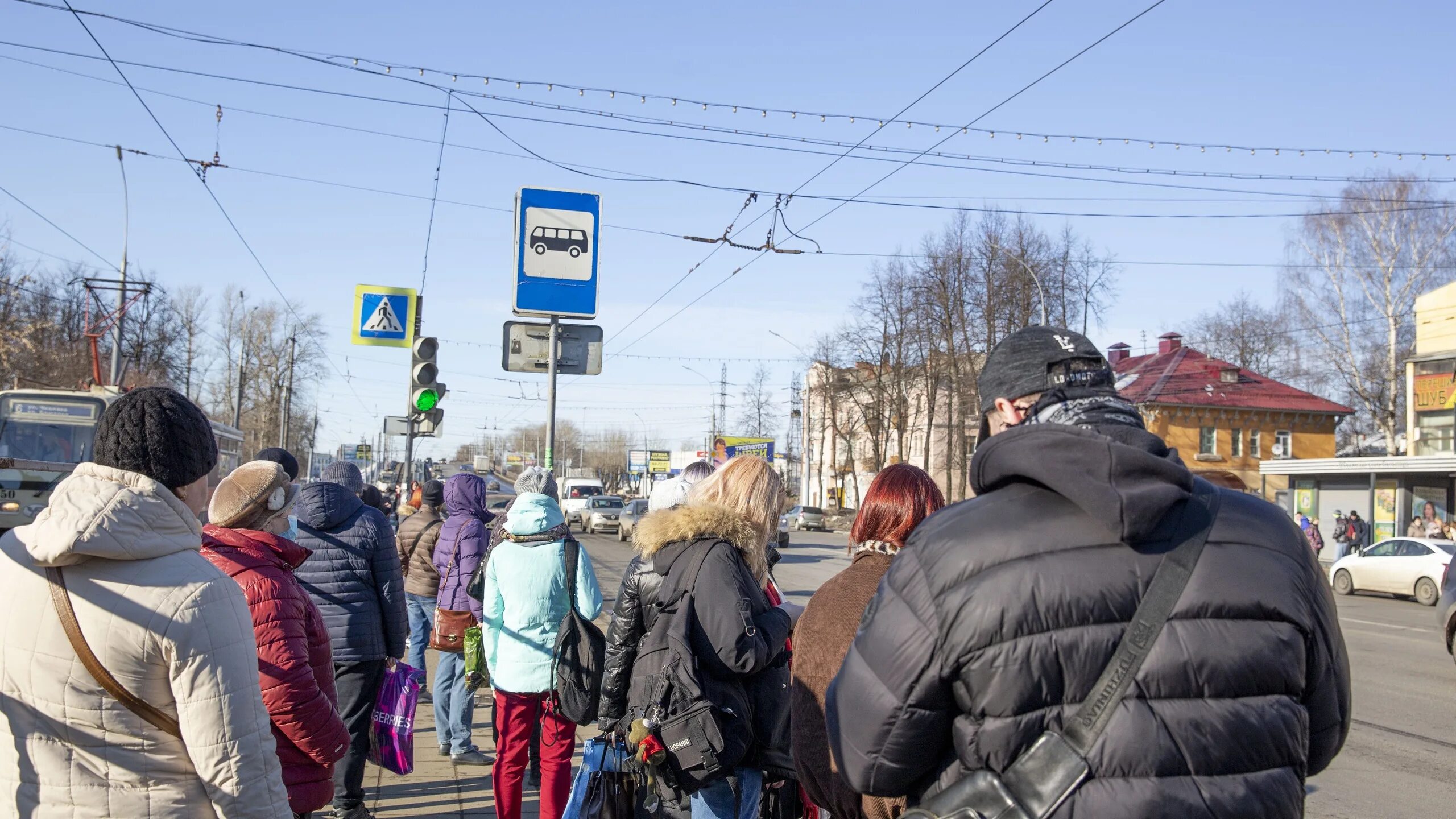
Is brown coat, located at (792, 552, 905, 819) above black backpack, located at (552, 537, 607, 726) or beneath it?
above

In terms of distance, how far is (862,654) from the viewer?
6.37ft

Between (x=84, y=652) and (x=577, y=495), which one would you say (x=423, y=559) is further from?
(x=577, y=495)

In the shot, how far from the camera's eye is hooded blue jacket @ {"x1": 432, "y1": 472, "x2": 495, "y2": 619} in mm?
7301

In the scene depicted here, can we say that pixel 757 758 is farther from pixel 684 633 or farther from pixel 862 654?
pixel 862 654

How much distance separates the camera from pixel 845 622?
3074 mm

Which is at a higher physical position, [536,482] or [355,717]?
[536,482]

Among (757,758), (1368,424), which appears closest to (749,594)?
(757,758)

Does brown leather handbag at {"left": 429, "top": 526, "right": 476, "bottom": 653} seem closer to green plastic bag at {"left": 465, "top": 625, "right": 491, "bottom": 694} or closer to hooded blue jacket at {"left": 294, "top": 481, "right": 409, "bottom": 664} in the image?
green plastic bag at {"left": 465, "top": 625, "right": 491, "bottom": 694}

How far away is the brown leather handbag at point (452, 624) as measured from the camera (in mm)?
7180

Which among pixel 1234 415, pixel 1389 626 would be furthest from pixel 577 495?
pixel 1389 626

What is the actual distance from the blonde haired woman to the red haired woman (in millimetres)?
423

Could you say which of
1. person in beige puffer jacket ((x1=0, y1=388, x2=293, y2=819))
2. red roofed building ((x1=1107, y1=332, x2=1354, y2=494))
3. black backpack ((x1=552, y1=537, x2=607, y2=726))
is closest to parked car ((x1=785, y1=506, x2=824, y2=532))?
red roofed building ((x1=1107, y1=332, x2=1354, y2=494))

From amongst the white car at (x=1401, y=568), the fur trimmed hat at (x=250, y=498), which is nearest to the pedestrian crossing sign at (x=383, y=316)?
the fur trimmed hat at (x=250, y=498)

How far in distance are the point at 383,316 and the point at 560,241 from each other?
5695 mm
